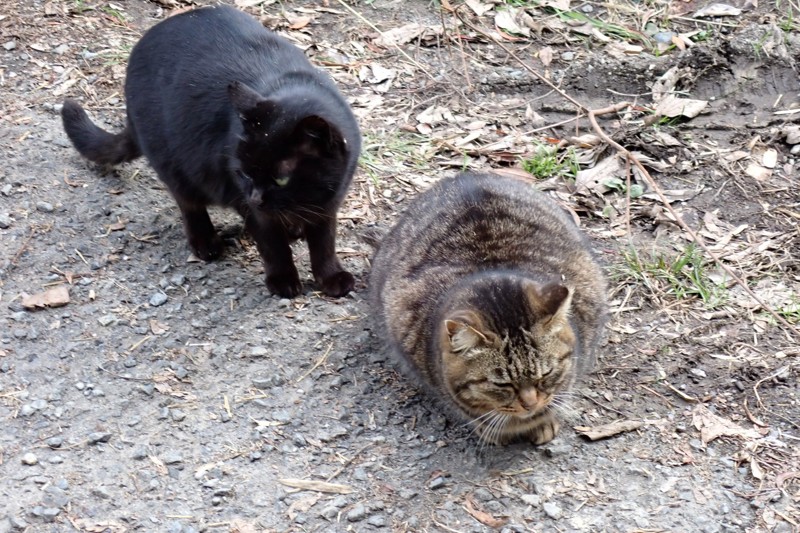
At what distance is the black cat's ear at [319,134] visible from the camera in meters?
4.47

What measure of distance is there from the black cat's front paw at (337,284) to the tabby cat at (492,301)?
24cm

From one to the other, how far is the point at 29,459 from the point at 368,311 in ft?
5.98

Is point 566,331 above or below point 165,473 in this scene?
above

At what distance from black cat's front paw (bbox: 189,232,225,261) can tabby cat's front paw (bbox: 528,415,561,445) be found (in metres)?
2.16

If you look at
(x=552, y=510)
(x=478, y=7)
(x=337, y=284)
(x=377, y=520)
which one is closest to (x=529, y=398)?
(x=552, y=510)

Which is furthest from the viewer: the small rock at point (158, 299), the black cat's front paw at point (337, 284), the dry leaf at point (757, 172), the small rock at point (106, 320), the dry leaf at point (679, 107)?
the dry leaf at point (679, 107)

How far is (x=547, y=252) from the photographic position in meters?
4.51

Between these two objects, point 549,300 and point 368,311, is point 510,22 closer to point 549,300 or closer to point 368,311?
point 368,311

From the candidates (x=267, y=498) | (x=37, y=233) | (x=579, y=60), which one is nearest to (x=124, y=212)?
(x=37, y=233)

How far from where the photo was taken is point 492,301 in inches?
154

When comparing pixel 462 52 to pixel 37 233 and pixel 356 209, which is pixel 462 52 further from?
pixel 37 233

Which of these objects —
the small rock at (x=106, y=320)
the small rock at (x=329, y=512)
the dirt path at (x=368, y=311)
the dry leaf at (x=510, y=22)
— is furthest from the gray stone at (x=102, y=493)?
the dry leaf at (x=510, y=22)

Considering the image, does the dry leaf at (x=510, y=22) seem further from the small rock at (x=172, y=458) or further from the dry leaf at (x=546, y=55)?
the small rock at (x=172, y=458)

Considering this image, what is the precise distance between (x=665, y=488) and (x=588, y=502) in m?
0.33
